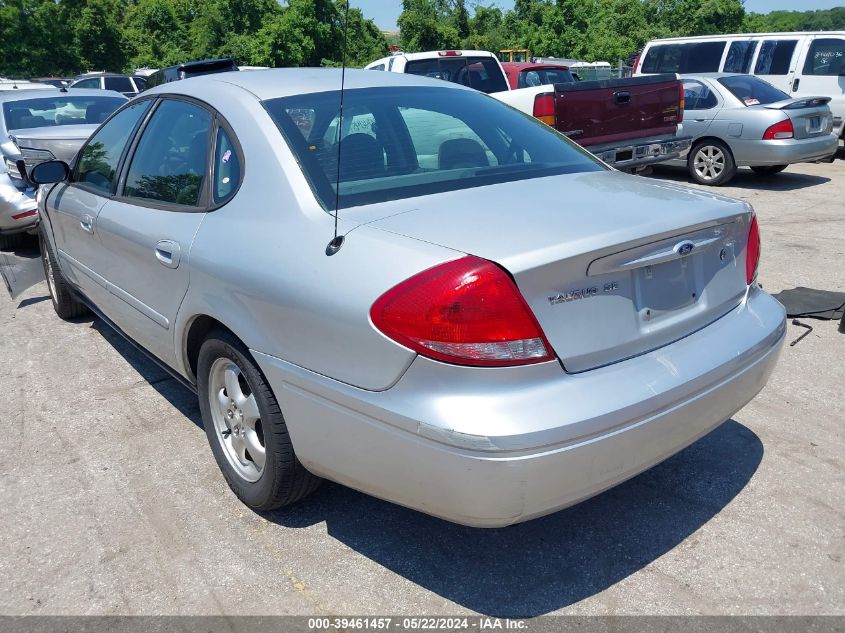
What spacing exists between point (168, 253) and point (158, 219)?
25 cm

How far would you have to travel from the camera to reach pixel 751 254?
302 cm

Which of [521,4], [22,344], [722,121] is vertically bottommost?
[22,344]

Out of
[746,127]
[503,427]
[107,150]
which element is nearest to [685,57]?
[746,127]

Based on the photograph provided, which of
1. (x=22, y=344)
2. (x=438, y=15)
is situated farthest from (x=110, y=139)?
(x=438, y=15)

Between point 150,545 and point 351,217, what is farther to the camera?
point 150,545

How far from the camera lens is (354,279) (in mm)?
2377

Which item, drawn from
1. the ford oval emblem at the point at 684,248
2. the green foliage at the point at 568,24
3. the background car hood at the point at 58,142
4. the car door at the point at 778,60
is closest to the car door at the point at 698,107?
the car door at the point at 778,60

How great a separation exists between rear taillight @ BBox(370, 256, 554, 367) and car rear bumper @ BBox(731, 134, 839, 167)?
9.41 meters

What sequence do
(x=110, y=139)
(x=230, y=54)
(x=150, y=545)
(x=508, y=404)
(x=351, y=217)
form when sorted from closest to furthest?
(x=508, y=404)
(x=351, y=217)
(x=150, y=545)
(x=110, y=139)
(x=230, y=54)

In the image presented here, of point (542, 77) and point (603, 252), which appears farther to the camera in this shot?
point (542, 77)

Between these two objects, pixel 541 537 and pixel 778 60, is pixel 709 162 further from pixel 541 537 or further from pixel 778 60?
pixel 541 537

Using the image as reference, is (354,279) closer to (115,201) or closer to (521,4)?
(115,201)

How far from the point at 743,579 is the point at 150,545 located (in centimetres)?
217

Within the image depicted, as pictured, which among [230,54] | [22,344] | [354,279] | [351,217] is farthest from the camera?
[230,54]
